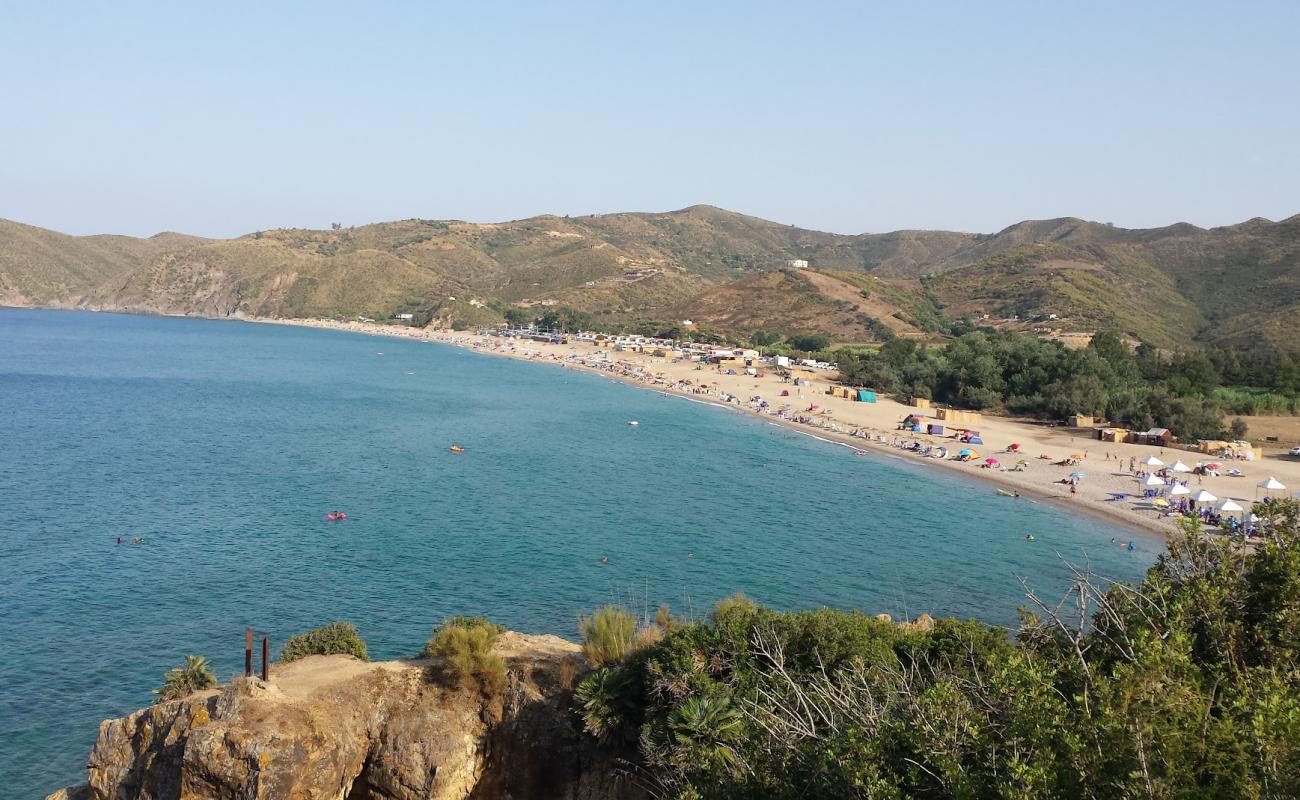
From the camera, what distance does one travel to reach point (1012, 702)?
9.22 metres

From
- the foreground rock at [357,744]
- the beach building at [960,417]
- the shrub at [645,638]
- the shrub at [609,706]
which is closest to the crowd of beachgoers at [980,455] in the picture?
the beach building at [960,417]

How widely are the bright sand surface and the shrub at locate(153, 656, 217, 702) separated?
3824cm

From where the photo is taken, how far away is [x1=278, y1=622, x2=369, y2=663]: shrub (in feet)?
65.5

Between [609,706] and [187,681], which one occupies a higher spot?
[609,706]

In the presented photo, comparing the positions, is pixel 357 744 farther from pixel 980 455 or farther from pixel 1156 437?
pixel 1156 437

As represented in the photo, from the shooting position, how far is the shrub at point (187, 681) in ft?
60.4

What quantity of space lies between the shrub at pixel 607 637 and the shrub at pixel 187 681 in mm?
8058

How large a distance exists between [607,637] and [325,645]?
680 centimetres

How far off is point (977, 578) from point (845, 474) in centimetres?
1959

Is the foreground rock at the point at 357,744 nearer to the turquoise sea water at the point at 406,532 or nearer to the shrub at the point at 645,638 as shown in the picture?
the shrub at the point at 645,638

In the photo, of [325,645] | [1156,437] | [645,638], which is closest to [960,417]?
[1156,437]

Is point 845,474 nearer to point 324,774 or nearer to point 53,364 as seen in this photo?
point 324,774

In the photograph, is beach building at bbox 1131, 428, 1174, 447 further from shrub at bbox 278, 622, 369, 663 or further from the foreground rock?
shrub at bbox 278, 622, 369, 663

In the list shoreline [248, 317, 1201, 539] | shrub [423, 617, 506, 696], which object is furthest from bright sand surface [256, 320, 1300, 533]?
shrub [423, 617, 506, 696]
